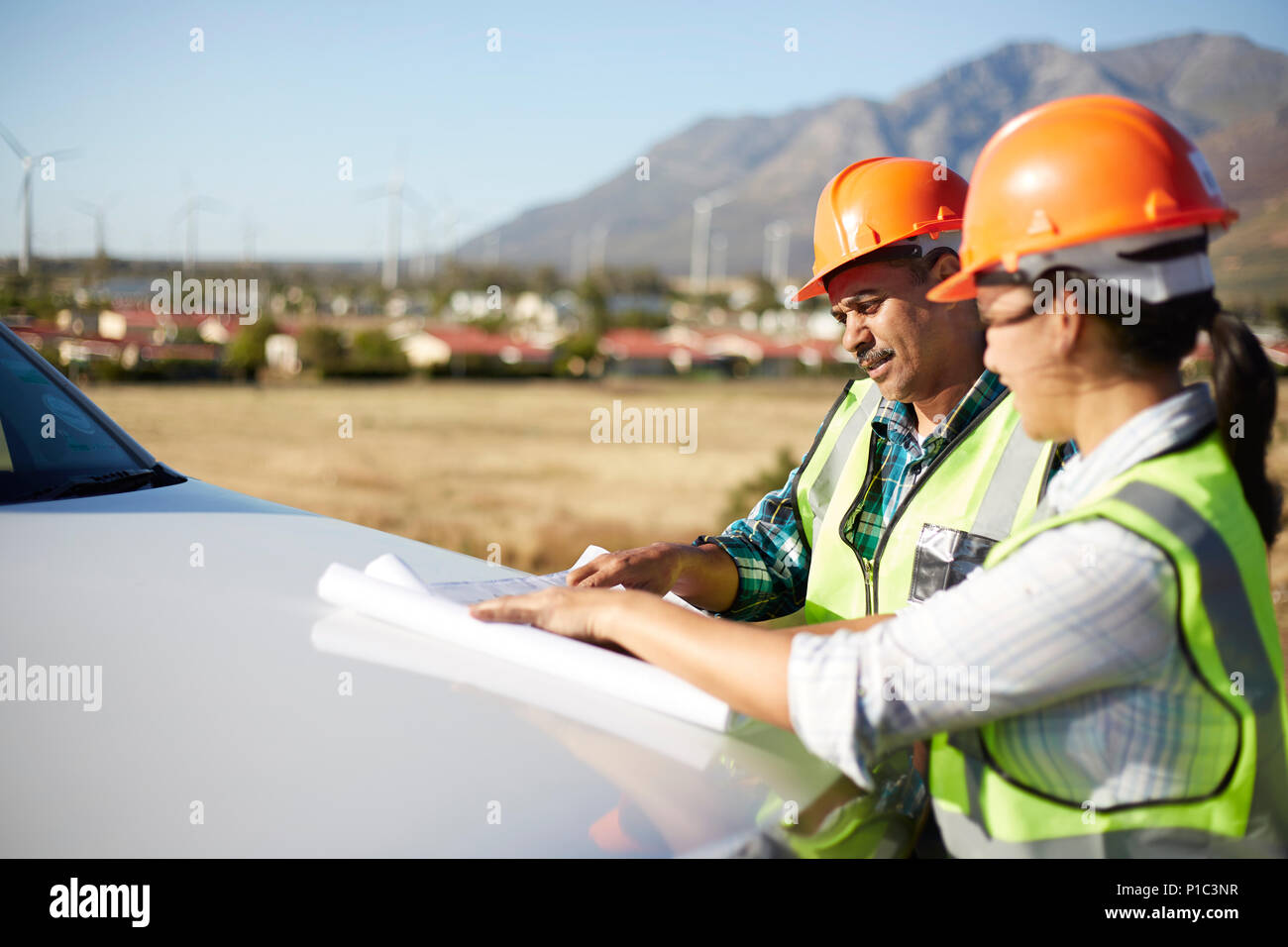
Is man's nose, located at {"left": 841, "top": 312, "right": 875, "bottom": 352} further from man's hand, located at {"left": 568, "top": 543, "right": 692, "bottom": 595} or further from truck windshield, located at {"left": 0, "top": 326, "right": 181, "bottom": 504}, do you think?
truck windshield, located at {"left": 0, "top": 326, "right": 181, "bottom": 504}

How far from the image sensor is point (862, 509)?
8.26 feet

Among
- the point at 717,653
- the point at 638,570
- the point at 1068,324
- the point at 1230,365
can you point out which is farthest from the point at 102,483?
the point at 1230,365

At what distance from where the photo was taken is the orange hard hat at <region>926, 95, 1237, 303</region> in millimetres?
1284

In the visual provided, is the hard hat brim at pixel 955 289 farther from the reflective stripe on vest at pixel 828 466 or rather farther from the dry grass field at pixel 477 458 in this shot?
the dry grass field at pixel 477 458

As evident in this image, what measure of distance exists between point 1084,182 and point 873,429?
4.28 feet

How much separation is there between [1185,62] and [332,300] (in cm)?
14543

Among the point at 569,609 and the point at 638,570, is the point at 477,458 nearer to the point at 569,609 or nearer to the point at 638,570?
the point at 638,570

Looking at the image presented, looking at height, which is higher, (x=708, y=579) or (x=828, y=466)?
(x=828, y=466)

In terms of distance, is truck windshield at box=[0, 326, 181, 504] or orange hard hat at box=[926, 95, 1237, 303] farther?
truck windshield at box=[0, 326, 181, 504]

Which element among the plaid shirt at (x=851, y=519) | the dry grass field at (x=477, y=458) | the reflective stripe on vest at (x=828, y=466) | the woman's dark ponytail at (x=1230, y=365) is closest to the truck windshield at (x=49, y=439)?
the plaid shirt at (x=851, y=519)

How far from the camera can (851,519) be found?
248 cm

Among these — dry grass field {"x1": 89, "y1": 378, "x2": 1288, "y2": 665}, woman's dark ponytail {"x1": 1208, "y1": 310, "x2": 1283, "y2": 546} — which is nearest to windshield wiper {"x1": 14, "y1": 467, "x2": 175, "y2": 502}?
woman's dark ponytail {"x1": 1208, "y1": 310, "x2": 1283, "y2": 546}

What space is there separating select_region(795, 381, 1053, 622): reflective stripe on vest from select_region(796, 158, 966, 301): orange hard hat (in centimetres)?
40
